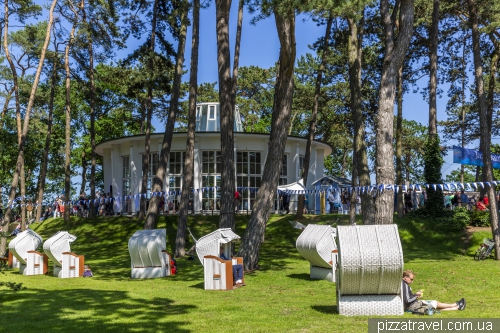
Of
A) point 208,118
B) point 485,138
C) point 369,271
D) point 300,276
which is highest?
point 208,118

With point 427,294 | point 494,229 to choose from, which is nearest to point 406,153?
point 494,229

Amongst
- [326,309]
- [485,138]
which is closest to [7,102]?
[485,138]

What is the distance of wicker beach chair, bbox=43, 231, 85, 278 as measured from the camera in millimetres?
16172

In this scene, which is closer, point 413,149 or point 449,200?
point 449,200

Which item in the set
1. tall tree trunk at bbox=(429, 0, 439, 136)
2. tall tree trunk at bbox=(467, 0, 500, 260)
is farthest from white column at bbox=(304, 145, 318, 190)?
tall tree trunk at bbox=(467, 0, 500, 260)

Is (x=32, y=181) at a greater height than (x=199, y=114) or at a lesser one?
lesser

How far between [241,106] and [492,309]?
40.1 metres

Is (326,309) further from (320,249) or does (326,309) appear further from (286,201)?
(286,201)

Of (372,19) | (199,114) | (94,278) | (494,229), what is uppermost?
(372,19)

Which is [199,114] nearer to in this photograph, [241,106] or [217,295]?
[241,106]

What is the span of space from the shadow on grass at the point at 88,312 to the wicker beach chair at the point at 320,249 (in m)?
4.27

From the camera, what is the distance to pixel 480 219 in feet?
77.0

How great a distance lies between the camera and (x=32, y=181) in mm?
48969

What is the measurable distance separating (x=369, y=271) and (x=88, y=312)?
4.98 m
